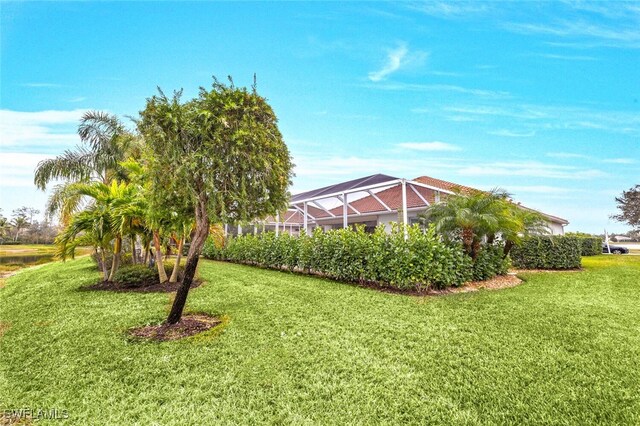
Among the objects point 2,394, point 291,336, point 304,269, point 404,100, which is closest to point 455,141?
point 404,100

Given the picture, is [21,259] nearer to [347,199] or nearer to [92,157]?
[92,157]

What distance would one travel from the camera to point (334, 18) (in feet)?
31.1

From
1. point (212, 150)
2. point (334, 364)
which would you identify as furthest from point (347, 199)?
point (334, 364)

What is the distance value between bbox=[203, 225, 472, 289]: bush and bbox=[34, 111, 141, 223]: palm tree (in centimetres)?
1018

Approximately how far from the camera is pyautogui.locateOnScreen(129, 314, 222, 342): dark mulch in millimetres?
4805

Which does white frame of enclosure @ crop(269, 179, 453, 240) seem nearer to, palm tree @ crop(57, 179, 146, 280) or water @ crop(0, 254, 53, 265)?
palm tree @ crop(57, 179, 146, 280)

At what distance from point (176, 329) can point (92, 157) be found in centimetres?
1475

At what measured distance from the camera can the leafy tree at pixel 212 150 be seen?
4.80m

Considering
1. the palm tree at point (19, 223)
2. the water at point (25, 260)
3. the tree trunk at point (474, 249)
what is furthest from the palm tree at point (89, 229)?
the palm tree at point (19, 223)

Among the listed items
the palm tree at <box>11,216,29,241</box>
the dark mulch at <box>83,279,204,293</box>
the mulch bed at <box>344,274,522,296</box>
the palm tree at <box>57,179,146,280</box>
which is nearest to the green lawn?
the mulch bed at <box>344,274,522,296</box>

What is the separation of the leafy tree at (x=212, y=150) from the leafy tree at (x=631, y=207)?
159ft

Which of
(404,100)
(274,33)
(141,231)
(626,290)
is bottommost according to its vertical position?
(626,290)

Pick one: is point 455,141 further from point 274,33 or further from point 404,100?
point 274,33

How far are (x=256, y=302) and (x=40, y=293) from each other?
604cm
